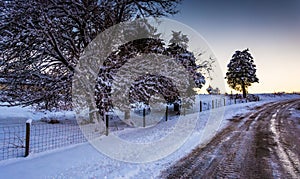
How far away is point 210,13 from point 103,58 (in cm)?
860

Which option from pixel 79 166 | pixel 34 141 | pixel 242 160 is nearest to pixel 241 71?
pixel 242 160

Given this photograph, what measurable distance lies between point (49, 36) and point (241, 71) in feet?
Result: 125

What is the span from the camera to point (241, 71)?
39.6 metres

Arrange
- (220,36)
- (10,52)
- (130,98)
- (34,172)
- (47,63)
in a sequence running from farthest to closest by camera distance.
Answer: (220,36) → (130,98) → (47,63) → (10,52) → (34,172)

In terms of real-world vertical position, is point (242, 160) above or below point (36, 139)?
above

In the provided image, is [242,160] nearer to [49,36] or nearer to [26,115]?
[49,36]

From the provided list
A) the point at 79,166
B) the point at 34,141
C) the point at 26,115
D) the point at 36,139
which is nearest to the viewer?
the point at 79,166

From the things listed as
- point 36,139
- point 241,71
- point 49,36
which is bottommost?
point 36,139

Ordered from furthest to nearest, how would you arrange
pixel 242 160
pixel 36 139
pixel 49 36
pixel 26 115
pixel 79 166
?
pixel 26 115 < pixel 36 139 < pixel 49 36 < pixel 242 160 < pixel 79 166

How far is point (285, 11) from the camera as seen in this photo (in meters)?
14.9

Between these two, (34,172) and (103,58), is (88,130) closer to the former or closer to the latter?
(103,58)

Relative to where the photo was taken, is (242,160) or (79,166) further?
(242,160)

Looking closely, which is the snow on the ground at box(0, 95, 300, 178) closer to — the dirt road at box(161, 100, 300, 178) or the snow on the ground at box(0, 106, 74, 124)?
the dirt road at box(161, 100, 300, 178)

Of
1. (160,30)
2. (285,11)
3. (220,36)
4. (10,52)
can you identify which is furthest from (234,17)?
(10,52)
